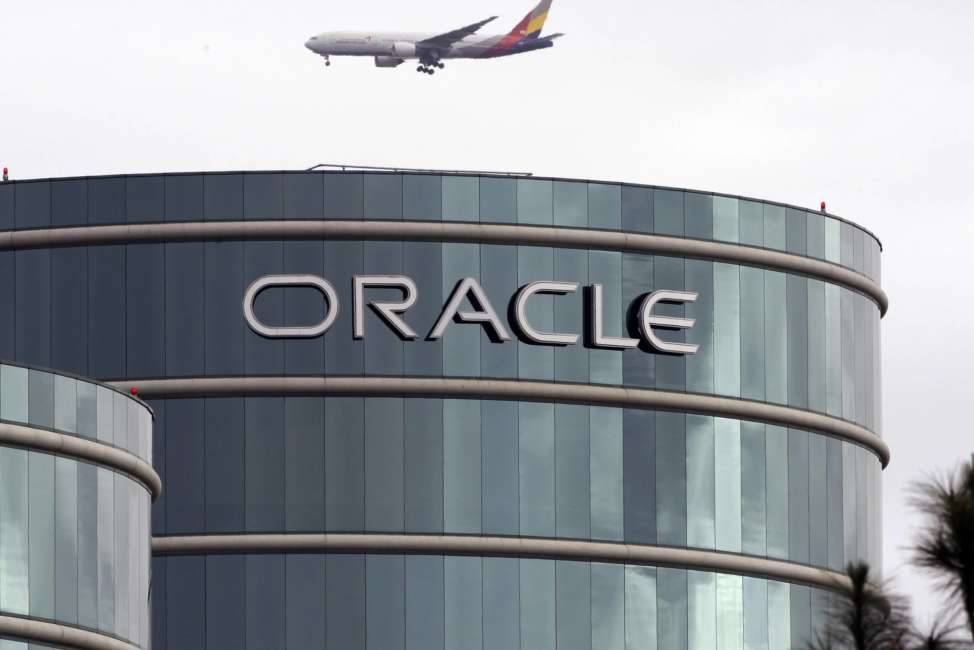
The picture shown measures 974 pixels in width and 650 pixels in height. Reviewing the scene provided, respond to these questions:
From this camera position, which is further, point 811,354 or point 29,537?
point 811,354

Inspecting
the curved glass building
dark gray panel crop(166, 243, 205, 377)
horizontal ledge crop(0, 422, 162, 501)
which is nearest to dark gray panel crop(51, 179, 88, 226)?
the curved glass building

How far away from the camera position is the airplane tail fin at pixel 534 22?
493 ft

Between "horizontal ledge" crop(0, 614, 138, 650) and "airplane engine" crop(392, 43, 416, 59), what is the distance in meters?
84.6

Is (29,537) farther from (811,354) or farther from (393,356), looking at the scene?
(811,354)

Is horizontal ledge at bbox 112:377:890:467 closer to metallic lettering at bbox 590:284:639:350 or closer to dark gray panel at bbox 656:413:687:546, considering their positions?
dark gray panel at bbox 656:413:687:546

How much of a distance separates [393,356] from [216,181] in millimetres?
7196

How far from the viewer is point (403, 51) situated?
142 metres

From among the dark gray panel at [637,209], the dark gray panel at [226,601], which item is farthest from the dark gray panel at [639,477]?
the dark gray panel at [226,601]

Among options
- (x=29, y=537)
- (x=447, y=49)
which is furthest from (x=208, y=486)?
(x=447, y=49)

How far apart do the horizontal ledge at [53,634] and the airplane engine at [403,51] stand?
84.6 metres

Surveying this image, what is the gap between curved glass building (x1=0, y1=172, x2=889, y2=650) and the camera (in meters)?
76.7

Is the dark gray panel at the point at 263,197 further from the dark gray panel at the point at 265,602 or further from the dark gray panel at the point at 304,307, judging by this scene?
the dark gray panel at the point at 265,602

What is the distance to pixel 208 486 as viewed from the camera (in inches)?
3041

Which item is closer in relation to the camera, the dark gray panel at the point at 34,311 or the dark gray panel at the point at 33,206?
the dark gray panel at the point at 34,311
